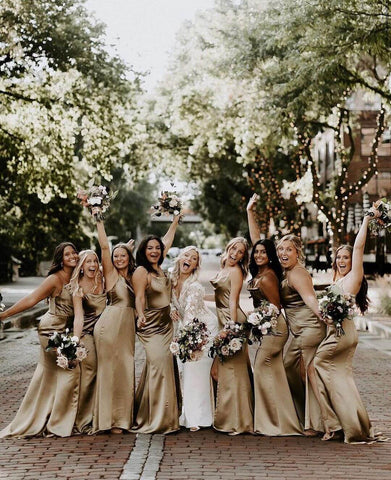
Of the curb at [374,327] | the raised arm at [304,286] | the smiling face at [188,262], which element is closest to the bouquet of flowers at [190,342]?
the smiling face at [188,262]

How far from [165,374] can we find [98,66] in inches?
721

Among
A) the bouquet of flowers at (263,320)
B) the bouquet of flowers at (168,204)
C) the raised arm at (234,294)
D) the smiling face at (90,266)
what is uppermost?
the bouquet of flowers at (168,204)

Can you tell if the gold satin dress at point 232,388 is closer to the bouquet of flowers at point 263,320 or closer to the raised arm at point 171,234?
the bouquet of flowers at point 263,320

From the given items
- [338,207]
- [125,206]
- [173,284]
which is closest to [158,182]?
[125,206]

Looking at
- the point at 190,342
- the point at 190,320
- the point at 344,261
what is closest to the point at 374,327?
the point at 344,261

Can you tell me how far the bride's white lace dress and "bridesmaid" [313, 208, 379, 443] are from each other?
4.17ft

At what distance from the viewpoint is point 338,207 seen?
116ft

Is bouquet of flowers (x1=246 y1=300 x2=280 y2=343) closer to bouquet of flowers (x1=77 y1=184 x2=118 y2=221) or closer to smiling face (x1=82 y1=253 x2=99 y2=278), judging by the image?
smiling face (x1=82 y1=253 x2=99 y2=278)

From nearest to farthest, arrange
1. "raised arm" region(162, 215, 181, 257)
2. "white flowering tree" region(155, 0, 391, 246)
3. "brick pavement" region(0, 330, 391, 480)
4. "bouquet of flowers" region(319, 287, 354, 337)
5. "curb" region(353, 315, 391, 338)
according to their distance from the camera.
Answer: "brick pavement" region(0, 330, 391, 480), "bouquet of flowers" region(319, 287, 354, 337), "raised arm" region(162, 215, 181, 257), "white flowering tree" region(155, 0, 391, 246), "curb" region(353, 315, 391, 338)

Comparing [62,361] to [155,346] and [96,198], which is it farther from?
[96,198]

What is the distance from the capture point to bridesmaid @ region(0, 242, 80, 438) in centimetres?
853

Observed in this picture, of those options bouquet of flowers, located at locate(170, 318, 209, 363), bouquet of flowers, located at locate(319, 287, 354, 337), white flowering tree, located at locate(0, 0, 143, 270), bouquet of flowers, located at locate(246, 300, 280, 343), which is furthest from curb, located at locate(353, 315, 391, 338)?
bouquet of flowers, located at locate(170, 318, 209, 363)

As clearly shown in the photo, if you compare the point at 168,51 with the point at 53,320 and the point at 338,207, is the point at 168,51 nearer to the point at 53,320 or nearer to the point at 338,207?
the point at 338,207

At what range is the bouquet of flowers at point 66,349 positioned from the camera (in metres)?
8.33
